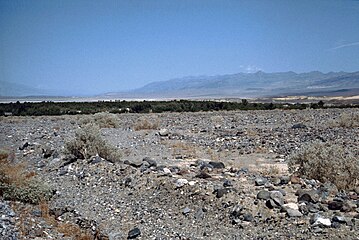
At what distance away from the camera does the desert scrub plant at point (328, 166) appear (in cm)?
877

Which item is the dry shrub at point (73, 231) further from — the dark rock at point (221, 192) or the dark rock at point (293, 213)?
the dark rock at point (293, 213)

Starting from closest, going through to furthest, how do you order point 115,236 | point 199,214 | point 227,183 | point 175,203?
point 115,236
point 199,214
point 175,203
point 227,183

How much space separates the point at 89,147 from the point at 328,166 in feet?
23.1

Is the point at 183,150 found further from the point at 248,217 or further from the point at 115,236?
the point at 248,217

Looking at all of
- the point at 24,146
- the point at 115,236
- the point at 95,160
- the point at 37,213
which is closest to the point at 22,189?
the point at 37,213

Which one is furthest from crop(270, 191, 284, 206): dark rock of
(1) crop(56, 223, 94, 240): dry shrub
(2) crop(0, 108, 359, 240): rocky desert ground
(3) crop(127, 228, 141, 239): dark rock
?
(1) crop(56, 223, 94, 240): dry shrub

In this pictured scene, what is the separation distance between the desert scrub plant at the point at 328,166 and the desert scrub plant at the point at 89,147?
555 centimetres

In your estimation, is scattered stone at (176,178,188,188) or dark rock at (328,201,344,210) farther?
scattered stone at (176,178,188,188)

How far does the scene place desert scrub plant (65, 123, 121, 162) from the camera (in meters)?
12.7

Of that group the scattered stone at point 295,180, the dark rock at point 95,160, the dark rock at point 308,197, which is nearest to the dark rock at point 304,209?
the dark rock at point 308,197

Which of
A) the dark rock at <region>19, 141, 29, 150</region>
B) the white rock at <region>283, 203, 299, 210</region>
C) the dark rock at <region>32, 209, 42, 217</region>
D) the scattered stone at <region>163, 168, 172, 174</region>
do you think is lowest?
the dark rock at <region>32, 209, 42, 217</region>

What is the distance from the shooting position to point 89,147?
12672mm

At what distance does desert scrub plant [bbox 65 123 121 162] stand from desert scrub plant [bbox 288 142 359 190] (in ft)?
18.2

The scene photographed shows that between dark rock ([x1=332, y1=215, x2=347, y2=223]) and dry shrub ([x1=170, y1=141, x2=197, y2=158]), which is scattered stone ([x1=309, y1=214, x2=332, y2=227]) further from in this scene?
dry shrub ([x1=170, y1=141, x2=197, y2=158])
